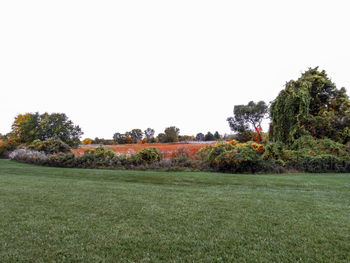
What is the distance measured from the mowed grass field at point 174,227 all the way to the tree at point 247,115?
1096 inches

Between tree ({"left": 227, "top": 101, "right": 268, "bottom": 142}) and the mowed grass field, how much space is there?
27848 millimetres

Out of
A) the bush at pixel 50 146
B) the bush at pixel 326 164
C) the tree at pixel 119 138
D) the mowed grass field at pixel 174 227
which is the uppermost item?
the tree at pixel 119 138

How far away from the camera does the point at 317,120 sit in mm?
10922

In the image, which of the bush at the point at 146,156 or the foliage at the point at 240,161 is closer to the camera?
the foliage at the point at 240,161

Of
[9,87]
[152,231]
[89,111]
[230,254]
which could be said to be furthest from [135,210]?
[89,111]

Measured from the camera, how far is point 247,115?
3088 centimetres

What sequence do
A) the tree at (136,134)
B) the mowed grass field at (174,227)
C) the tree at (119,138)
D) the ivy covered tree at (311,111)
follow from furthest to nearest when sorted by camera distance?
the tree at (136,134), the tree at (119,138), the ivy covered tree at (311,111), the mowed grass field at (174,227)

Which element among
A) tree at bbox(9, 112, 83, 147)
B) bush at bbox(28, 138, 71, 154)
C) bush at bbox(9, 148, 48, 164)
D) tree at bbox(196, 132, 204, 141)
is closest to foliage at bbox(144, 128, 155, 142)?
tree at bbox(196, 132, 204, 141)

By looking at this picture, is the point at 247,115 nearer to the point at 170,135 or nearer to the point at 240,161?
the point at 170,135

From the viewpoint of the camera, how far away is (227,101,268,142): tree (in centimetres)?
3034

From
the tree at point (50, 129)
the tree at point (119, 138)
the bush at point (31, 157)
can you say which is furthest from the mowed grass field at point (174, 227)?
the tree at point (119, 138)

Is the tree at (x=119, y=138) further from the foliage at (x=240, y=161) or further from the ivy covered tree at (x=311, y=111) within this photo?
the foliage at (x=240, y=161)

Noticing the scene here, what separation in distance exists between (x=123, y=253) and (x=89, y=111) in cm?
2317

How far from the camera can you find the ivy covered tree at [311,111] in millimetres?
10703
